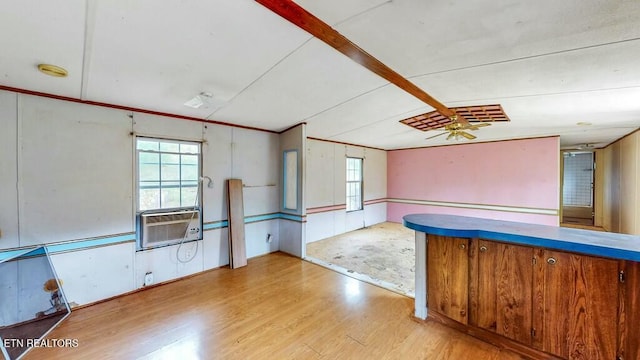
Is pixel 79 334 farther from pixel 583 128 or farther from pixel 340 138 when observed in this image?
pixel 583 128

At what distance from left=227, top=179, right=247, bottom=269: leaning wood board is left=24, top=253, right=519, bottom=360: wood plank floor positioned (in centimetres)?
63

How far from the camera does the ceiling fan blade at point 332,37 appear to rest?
1578 millimetres

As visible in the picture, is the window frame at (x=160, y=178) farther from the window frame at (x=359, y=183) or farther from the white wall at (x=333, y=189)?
the window frame at (x=359, y=183)

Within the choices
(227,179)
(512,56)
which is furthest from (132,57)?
(512,56)

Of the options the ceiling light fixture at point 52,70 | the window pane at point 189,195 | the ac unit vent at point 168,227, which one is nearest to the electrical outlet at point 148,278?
the ac unit vent at point 168,227

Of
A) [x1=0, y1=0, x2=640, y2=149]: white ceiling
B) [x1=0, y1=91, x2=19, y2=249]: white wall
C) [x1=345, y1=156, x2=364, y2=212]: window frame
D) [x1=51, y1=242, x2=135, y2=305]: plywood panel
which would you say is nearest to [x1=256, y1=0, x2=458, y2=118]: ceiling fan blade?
[x1=0, y1=0, x2=640, y2=149]: white ceiling

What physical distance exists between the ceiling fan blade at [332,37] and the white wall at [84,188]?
2688 mm

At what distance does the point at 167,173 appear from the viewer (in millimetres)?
3510

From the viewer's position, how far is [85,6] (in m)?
1.44

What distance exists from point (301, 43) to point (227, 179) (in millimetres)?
2811

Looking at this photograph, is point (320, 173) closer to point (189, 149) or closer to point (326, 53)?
point (189, 149)

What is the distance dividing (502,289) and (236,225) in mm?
3629

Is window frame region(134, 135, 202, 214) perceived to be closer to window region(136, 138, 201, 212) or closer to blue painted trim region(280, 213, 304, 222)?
window region(136, 138, 201, 212)

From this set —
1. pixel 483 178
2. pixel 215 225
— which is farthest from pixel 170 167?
pixel 483 178
